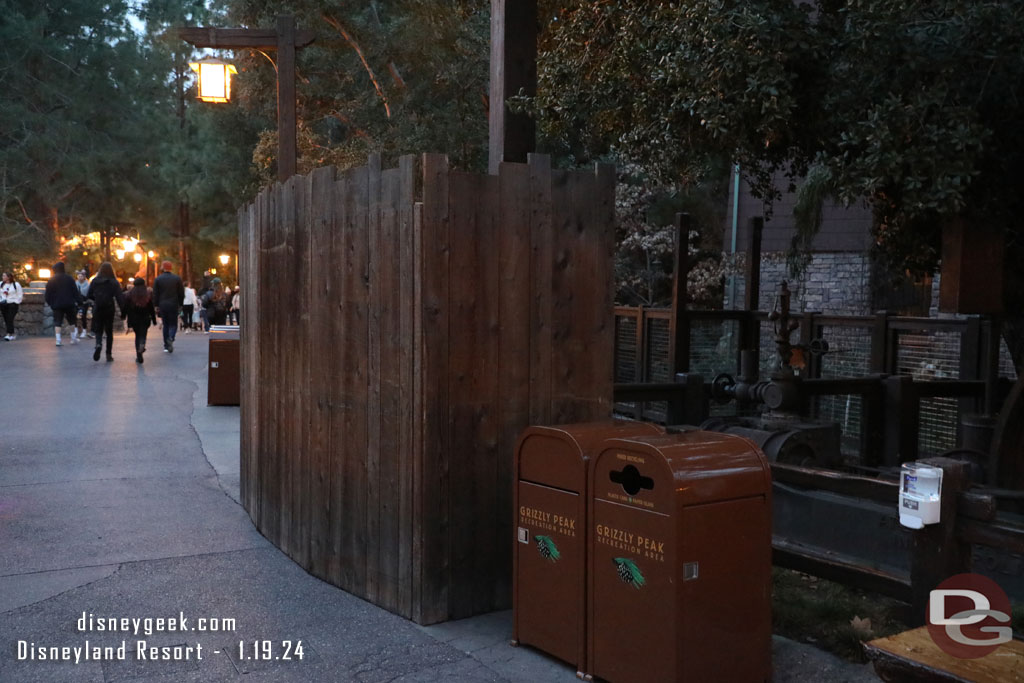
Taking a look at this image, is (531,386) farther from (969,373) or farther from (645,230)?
(645,230)

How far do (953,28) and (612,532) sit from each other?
4761 millimetres

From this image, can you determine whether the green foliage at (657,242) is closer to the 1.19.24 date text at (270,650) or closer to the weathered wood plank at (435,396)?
the weathered wood plank at (435,396)

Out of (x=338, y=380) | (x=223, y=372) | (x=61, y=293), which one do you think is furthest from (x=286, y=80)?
(x=61, y=293)

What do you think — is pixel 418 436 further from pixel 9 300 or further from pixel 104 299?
pixel 9 300

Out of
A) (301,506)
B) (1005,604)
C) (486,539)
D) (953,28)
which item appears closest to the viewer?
(1005,604)

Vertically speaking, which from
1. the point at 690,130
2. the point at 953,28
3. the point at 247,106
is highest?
the point at 247,106

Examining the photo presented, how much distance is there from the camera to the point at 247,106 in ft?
98.0

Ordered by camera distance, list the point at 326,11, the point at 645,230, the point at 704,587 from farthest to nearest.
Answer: the point at 645,230 < the point at 326,11 < the point at 704,587

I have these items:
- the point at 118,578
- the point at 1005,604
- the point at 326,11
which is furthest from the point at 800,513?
the point at 326,11

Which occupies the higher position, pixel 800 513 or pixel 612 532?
pixel 612 532

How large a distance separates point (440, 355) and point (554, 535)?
3.71 feet

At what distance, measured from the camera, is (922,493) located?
4539mm

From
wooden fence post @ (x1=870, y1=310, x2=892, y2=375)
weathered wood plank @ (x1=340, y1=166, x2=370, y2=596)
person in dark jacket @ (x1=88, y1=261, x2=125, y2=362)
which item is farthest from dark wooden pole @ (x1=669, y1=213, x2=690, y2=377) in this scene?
person in dark jacket @ (x1=88, y1=261, x2=125, y2=362)

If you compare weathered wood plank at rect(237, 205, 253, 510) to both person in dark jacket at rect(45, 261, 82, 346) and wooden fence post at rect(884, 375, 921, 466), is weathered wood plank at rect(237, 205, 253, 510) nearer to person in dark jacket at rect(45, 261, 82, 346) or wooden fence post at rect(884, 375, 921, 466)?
wooden fence post at rect(884, 375, 921, 466)
